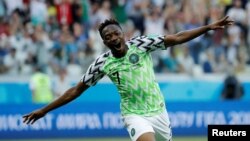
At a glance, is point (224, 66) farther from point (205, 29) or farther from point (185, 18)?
point (205, 29)

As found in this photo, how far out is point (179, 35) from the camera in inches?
394

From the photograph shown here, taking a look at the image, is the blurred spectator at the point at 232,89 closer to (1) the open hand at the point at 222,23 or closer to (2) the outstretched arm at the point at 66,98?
(2) the outstretched arm at the point at 66,98

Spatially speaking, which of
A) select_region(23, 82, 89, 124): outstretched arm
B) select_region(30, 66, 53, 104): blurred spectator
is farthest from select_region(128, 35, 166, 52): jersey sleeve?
select_region(30, 66, 53, 104): blurred spectator

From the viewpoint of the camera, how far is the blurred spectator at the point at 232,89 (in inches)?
801

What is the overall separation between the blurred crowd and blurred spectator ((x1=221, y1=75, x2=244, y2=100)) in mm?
516

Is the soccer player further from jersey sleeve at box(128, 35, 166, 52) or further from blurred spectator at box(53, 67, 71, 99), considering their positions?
blurred spectator at box(53, 67, 71, 99)

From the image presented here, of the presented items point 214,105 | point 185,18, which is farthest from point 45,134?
point 185,18

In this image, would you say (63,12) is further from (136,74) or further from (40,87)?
(136,74)

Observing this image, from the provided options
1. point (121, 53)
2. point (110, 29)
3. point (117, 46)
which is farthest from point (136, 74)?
point (110, 29)

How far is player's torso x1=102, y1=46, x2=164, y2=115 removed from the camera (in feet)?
33.2

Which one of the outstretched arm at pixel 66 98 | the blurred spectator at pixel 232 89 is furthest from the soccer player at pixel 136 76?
the blurred spectator at pixel 232 89

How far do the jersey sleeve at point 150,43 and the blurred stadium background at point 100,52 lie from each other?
27.0 ft

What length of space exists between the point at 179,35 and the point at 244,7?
1231 cm

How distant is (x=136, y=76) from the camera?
10125 millimetres
